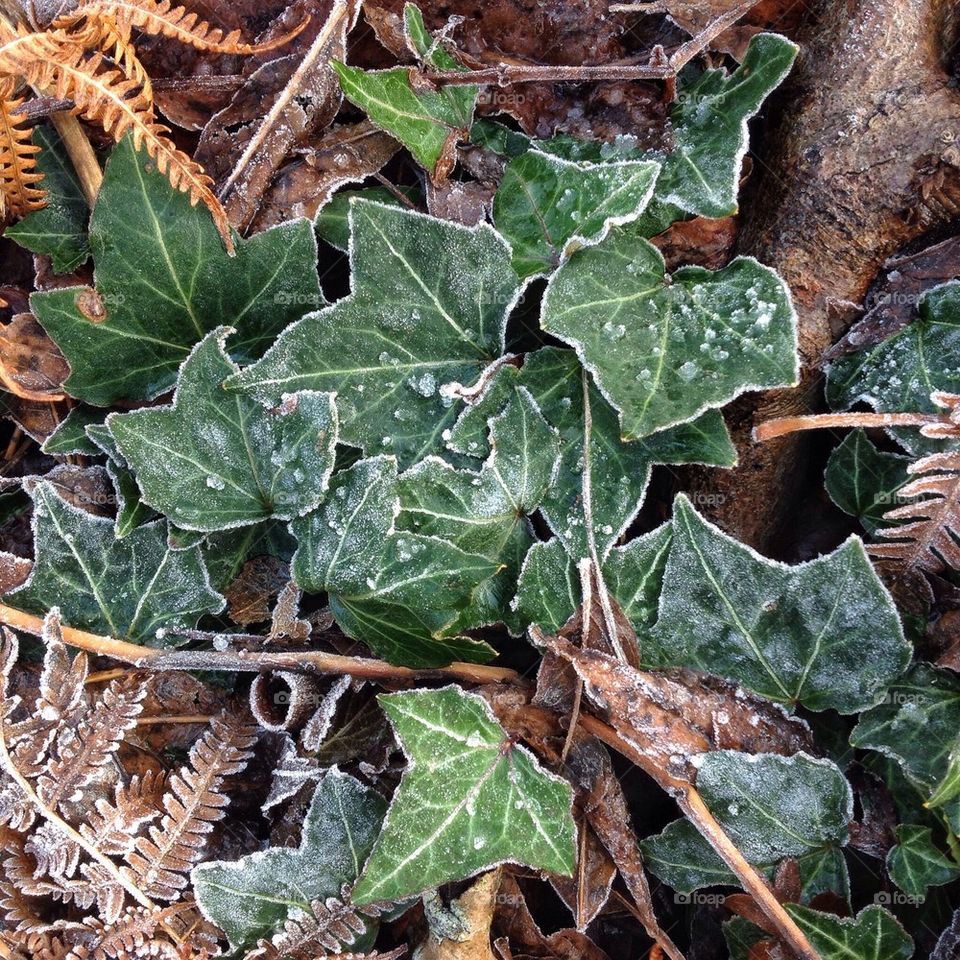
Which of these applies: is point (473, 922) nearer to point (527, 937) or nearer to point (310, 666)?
point (527, 937)

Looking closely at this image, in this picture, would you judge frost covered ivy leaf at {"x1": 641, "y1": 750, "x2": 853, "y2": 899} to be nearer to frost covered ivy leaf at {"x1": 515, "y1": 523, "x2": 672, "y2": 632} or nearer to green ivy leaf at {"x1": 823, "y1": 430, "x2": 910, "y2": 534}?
frost covered ivy leaf at {"x1": 515, "y1": 523, "x2": 672, "y2": 632}

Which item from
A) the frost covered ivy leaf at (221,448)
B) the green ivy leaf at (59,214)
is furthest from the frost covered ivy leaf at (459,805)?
the green ivy leaf at (59,214)

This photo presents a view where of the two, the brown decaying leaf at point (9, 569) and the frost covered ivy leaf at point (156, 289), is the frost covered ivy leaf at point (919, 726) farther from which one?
the brown decaying leaf at point (9, 569)

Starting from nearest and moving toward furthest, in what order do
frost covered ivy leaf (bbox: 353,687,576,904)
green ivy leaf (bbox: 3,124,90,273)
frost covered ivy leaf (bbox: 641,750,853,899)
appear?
frost covered ivy leaf (bbox: 353,687,576,904) → frost covered ivy leaf (bbox: 641,750,853,899) → green ivy leaf (bbox: 3,124,90,273)

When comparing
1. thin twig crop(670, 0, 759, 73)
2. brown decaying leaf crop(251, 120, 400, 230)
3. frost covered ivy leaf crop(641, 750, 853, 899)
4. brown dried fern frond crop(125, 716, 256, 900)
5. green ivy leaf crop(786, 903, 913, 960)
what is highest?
thin twig crop(670, 0, 759, 73)

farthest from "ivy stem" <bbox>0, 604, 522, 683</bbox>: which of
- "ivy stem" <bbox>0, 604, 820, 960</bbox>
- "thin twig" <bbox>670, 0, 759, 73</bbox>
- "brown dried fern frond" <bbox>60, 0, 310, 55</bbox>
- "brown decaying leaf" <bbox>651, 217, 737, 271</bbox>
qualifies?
"thin twig" <bbox>670, 0, 759, 73</bbox>

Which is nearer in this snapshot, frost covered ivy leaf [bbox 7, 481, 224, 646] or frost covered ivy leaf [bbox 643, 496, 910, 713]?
frost covered ivy leaf [bbox 643, 496, 910, 713]
